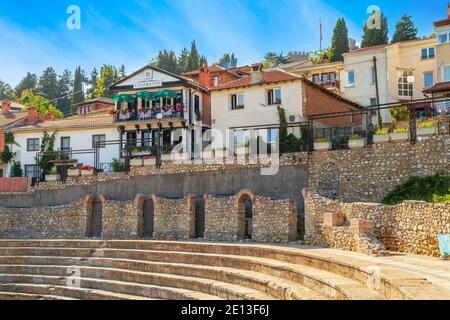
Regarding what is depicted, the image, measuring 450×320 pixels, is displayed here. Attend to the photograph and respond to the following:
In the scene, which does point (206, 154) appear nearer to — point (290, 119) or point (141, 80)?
point (290, 119)

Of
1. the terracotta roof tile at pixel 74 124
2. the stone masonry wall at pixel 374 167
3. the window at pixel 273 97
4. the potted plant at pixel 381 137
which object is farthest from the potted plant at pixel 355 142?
the terracotta roof tile at pixel 74 124

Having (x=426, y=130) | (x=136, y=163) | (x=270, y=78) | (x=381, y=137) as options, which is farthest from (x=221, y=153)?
(x=426, y=130)

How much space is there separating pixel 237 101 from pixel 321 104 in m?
5.87

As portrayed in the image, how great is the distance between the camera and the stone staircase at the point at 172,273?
13.3m

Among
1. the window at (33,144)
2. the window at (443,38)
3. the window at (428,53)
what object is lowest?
the window at (33,144)

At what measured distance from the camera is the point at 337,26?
73.4 m

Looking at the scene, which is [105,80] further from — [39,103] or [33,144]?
[33,144]

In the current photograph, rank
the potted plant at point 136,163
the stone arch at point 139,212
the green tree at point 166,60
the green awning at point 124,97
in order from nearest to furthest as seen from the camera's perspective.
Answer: the stone arch at point 139,212, the potted plant at point 136,163, the green awning at point 124,97, the green tree at point 166,60

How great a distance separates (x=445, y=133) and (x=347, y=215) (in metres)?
6.29

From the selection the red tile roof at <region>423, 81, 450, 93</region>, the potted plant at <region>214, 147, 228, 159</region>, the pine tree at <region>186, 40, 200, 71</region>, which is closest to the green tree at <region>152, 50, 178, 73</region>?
the pine tree at <region>186, 40, 200, 71</region>

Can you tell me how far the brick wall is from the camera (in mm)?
35438

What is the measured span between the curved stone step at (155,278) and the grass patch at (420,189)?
29.3 feet

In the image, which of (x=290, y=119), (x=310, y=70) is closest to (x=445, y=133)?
(x=290, y=119)

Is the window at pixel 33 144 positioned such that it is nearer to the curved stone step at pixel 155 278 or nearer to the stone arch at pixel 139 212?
the stone arch at pixel 139 212
